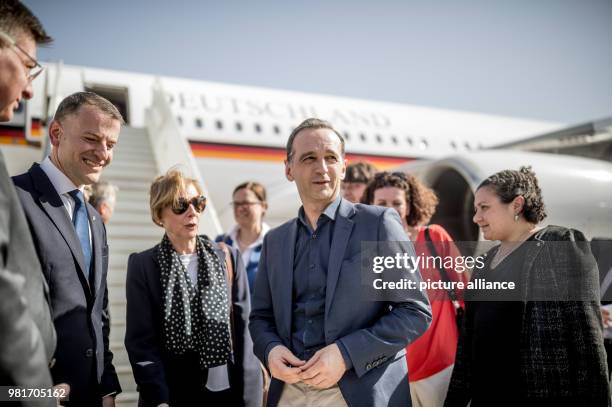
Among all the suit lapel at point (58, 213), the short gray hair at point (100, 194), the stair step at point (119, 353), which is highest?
the short gray hair at point (100, 194)

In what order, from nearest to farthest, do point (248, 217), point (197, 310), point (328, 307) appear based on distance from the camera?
1. point (328, 307)
2. point (197, 310)
3. point (248, 217)

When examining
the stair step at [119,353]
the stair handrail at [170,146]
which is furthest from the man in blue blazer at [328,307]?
the stair handrail at [170,146]

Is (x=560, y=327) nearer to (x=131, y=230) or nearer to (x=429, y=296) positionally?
(x=429, y=296)

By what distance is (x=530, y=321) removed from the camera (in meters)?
1.67

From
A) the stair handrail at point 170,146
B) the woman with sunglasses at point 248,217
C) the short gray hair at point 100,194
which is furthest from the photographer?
the stair handrail at point 170,146

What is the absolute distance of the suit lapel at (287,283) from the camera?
5.16ft

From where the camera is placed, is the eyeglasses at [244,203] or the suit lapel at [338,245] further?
the eyeglasses at [244,203]

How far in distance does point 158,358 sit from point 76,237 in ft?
1.98

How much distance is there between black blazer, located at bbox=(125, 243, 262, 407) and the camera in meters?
1.82

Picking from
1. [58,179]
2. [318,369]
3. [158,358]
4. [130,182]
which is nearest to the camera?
[318,369]

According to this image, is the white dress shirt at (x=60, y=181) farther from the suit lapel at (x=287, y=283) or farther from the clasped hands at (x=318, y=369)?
the clasped hands at (x=318, y=369)

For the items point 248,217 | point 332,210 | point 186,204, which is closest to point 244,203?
point 248,217

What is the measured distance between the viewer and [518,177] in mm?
1968

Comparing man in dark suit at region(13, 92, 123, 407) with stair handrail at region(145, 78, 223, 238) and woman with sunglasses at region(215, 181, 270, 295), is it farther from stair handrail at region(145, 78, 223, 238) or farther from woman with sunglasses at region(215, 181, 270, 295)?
stair handrail at region(145, 78, 223, 238)
